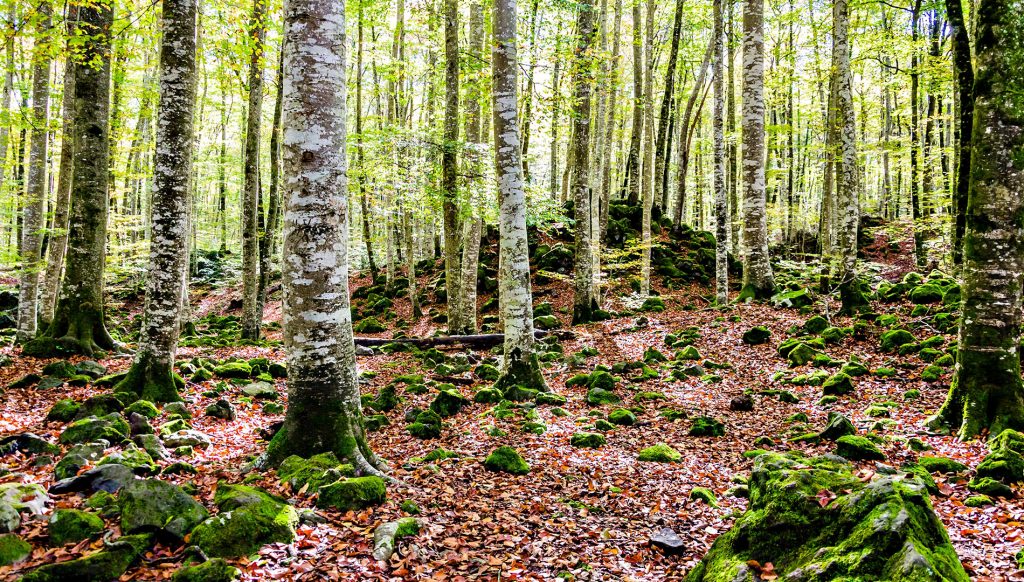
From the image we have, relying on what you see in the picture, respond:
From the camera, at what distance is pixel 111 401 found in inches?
247

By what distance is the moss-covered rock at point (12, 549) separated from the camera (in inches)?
121

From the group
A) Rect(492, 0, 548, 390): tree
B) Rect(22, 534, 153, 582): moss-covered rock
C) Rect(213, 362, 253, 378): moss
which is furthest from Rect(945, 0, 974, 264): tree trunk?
Rect(213, 362, 253, 378): moss

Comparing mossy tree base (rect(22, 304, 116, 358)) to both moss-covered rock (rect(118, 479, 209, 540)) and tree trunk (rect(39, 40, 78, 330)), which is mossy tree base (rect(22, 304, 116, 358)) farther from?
moss-covered rock (rect(118, 479, 209, 540))

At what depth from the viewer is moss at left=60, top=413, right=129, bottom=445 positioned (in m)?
5.31

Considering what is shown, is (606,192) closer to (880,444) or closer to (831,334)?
(831,334)

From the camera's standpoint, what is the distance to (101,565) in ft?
10.2

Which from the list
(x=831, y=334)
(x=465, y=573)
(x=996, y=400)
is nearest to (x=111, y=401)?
(x=465, y=573)

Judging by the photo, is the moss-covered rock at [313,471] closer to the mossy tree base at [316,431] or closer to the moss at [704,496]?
the mossy tree base at [316,431]

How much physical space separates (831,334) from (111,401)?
11.6 metres

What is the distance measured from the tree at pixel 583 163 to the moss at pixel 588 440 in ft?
23.7

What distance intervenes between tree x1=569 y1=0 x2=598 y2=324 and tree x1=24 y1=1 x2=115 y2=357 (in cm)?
839

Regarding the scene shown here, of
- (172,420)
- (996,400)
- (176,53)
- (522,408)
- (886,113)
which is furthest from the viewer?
(886,113)

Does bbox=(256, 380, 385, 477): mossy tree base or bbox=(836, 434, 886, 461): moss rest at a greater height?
bbox=(256, 380, 385, 477): mossy tree base

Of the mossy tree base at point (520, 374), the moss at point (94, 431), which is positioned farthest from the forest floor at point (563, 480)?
the mossy tree base at point (520, 374)
